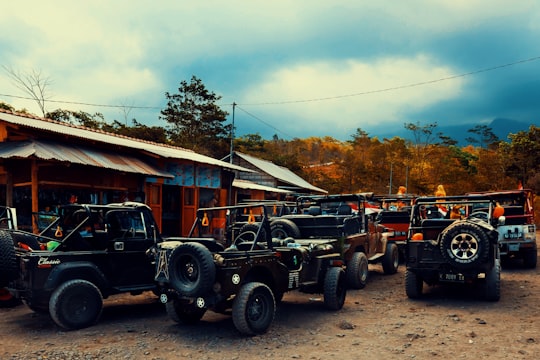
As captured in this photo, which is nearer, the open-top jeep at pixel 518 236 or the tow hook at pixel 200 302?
the tow hook at pixel 200 302

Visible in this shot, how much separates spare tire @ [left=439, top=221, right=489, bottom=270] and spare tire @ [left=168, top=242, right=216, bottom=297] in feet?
14.8

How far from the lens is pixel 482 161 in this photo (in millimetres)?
38938

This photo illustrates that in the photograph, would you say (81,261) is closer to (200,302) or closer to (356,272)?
(200,302)

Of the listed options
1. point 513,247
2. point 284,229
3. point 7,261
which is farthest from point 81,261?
point 513,247

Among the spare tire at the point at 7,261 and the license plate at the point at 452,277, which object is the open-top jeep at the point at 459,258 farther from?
the spare tire at the point at 7,261

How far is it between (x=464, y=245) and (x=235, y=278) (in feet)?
14.3

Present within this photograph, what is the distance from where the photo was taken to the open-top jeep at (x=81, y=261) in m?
6.68

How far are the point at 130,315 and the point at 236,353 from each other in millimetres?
2976

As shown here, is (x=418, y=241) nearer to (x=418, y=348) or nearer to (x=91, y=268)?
(x=418, y=348)

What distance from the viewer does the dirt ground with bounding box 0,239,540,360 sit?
18.6 ft

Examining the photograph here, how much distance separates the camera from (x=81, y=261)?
7211mm

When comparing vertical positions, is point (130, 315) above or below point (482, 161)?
below

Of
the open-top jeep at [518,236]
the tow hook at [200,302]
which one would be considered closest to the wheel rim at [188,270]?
the tow hook at [200,302]

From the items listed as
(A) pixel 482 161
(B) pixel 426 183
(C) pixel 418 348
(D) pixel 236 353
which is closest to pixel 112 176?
(D) pixel 236 353
